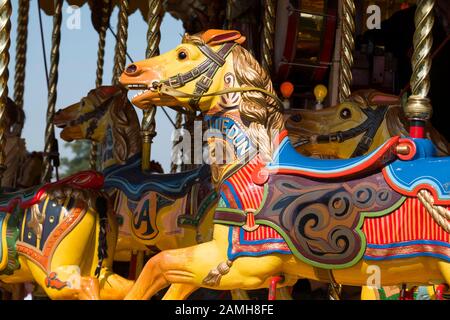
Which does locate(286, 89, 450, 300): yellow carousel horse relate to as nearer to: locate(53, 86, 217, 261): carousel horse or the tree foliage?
locate(53, 86, 217, 261): carousel horse

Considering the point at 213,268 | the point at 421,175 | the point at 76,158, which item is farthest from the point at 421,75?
the point at 76,158

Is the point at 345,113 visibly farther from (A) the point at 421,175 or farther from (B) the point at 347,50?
(A) the point at 421,175

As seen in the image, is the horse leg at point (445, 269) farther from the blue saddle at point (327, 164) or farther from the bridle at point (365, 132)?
the bridle at point (365, 132)

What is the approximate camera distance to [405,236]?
3777 mm

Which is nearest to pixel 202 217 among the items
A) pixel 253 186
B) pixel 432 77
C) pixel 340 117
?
pixel 340 117

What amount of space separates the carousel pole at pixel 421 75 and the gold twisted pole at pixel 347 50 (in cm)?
152

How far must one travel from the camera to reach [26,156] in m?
7.77

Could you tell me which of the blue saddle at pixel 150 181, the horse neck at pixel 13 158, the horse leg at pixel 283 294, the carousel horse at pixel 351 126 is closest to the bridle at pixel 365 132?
the carousel horse at pixel 351 126

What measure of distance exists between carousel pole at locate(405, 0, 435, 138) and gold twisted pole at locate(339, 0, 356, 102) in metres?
1.52

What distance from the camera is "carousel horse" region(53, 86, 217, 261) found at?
5562 mm

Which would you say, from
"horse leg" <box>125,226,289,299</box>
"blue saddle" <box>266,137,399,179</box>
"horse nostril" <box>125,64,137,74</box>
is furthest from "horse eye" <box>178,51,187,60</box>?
"horse leg" <box>125,226,289,299</box>

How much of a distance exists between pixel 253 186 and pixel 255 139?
0.72 feet

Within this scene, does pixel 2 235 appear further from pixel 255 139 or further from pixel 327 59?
pixel 327 59

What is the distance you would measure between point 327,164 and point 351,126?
1605 millimetres
